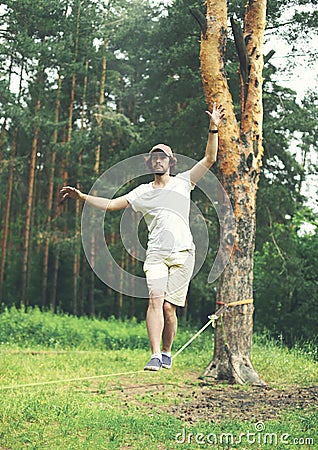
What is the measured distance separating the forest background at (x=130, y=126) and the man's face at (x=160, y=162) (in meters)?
6.47

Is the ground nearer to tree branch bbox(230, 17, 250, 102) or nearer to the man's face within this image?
the man's face

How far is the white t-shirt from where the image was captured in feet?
15.1

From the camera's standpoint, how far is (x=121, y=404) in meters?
7.05

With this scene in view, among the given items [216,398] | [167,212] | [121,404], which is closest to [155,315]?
[167,212]

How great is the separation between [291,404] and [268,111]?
9.85 m

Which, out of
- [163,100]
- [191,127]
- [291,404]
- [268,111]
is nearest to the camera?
[291,404]

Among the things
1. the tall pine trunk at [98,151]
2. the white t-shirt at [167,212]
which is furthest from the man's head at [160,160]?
the tall pine trunk at [98,151]

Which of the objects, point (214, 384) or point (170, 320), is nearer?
point (170, 320)

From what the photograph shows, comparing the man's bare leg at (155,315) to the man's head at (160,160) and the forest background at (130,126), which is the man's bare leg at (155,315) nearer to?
the man's head at (160,160)

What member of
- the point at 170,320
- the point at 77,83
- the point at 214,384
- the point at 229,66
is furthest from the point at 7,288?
the point at 170,320

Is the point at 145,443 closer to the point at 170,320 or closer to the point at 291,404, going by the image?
the point at 170,320

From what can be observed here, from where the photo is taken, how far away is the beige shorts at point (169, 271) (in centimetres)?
464

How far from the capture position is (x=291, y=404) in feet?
23.5

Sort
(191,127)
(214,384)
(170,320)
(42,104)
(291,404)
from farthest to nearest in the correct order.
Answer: (42,104), (191,127), (214,384), (291,404), (170,320)
